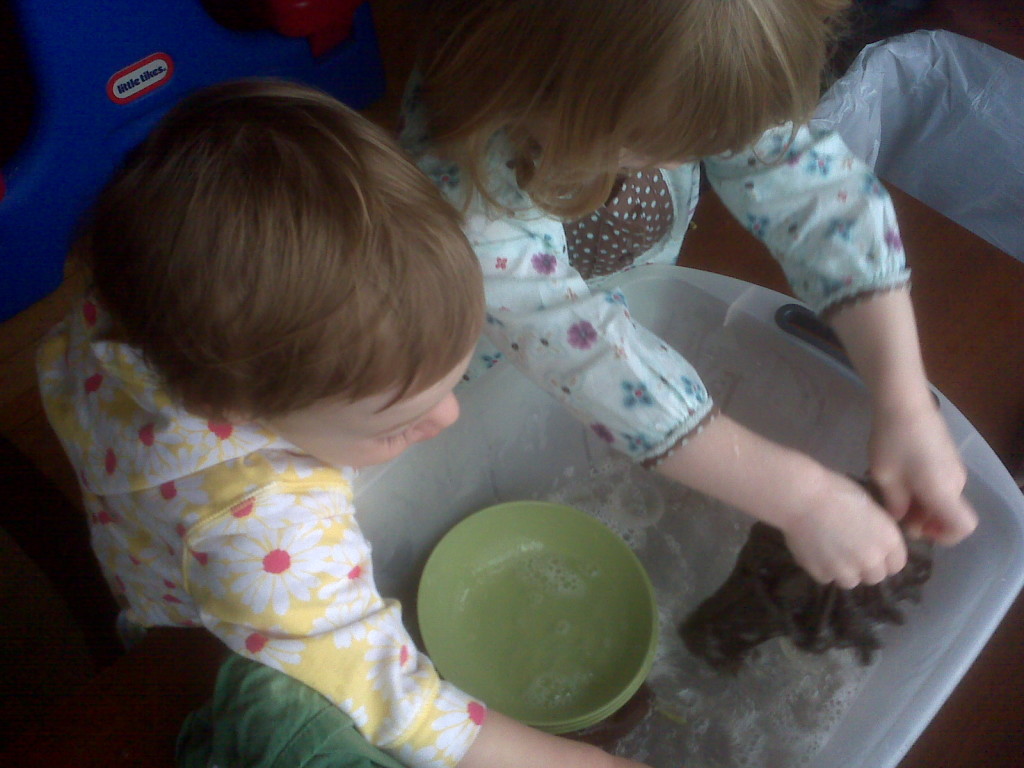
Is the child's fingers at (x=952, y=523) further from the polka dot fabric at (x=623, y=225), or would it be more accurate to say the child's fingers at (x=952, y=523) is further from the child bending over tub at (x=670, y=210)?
the polka dot fabric at (x=623, y=225)

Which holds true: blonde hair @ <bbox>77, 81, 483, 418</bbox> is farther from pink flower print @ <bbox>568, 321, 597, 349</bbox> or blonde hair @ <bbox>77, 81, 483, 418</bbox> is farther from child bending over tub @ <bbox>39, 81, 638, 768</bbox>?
pink flower print @ <bbox>568, 321, 597, 349</bbox>

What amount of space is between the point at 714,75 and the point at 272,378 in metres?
0.28

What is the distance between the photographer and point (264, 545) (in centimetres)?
45

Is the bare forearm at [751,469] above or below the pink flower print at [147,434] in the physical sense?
below

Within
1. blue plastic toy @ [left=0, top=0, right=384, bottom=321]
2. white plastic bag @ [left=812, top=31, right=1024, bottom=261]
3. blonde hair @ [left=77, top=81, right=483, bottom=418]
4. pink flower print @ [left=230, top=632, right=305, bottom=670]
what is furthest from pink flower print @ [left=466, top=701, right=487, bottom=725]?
blue plastic toy @ [left=0, top=0, right=384, bottom=321]

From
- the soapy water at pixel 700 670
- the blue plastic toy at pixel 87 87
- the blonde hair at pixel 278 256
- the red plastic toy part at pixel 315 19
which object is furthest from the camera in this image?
the red plastic toy part at pixel 315 19

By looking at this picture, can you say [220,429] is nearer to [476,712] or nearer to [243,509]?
[243,509]

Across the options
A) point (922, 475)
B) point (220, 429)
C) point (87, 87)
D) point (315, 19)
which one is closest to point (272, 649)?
point (220, 429)

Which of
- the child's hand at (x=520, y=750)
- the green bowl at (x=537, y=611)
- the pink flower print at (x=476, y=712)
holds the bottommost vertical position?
the green bowl at (x=537, y=611)

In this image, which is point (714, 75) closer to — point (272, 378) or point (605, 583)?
point (272, 378)

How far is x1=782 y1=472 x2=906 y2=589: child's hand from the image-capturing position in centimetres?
55

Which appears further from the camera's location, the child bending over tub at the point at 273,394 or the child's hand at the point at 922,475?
the child's hand at the point at 922,475

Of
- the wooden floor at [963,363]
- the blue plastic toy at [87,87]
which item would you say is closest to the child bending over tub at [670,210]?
the wooden floor at [963,363]

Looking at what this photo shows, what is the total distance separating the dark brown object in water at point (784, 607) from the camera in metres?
0.64
